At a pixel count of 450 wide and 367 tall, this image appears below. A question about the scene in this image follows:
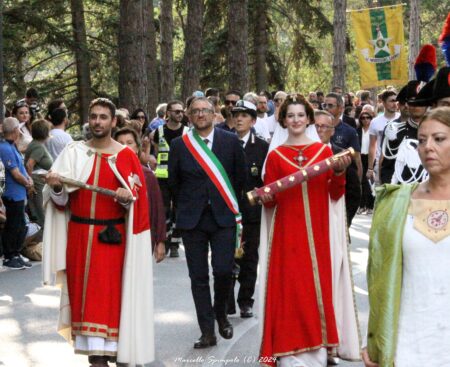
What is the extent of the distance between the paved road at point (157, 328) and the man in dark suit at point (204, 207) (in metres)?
0.27

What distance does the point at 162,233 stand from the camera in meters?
8.79

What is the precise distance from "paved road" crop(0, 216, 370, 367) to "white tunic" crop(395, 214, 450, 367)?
3865 mm

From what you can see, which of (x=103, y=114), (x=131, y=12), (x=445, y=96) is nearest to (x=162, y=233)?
(x=103, y=114)

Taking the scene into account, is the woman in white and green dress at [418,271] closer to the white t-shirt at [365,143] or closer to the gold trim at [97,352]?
the gold trim at [97,352]

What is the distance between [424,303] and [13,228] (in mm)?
9261

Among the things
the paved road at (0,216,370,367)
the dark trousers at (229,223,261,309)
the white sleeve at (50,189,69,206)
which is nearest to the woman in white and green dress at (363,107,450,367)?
the white sleeve at (50,189,69,206)

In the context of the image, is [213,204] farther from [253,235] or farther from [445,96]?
[445,96]

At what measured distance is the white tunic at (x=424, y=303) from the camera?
178 inches

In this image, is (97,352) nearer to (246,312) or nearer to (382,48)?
(246,312)

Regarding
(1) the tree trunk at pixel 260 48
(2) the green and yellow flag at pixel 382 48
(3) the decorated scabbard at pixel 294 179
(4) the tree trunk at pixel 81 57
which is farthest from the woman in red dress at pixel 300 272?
(1) the tree trunk at pixel 260 48

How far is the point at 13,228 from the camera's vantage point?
43.2ft

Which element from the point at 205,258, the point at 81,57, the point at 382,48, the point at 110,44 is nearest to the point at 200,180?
the point at 205,258

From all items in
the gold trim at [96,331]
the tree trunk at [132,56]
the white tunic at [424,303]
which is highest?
the tree trunk at [132,56]

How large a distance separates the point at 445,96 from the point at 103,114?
9.32 feet
